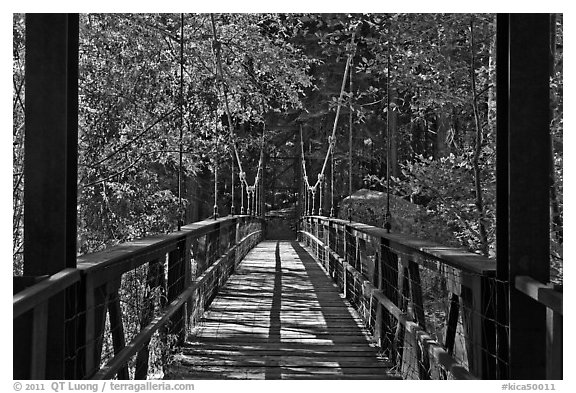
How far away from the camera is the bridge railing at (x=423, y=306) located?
2650mm

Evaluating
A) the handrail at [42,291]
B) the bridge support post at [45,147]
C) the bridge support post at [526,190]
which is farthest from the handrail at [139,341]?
the bridge support post at [526,190]

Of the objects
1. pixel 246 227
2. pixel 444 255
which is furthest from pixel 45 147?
pixel 246 227

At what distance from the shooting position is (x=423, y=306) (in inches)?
150

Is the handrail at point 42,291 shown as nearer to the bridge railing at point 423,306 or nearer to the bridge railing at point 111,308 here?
the bridge railing at point 111,308

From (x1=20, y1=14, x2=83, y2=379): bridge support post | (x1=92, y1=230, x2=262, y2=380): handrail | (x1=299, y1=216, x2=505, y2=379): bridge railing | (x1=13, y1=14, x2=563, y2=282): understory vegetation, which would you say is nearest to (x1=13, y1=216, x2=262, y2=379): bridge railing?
(x1=92, y1=230, x2=262, y2=380): handrail

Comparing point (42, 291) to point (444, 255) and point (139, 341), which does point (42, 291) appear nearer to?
point (139, 341)

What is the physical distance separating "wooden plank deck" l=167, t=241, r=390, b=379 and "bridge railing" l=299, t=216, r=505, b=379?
172 mm

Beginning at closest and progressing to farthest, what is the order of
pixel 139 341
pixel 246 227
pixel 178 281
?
pixel 139 341 → pixel 178 281 → pixel 246 227

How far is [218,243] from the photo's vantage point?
7.18 meters

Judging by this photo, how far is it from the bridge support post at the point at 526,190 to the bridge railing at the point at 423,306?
0.14 meters

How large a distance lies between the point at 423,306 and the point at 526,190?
4.85ft

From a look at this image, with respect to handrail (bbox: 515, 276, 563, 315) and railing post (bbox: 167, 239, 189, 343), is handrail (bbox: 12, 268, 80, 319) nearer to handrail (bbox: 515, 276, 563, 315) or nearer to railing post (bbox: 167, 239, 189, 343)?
handrail (bbox: 515, 276, 563, 315)

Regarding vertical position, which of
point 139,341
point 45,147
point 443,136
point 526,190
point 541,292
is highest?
point 443,136

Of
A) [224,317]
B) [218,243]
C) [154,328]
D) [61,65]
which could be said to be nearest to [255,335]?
[224,317]
